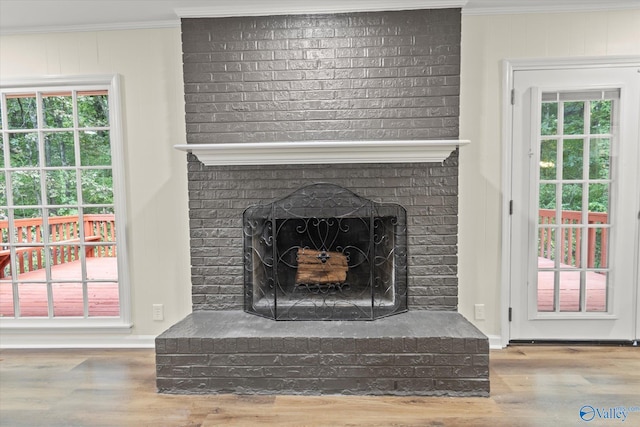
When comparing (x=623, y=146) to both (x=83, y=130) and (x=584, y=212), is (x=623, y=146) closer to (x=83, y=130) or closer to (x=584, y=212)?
(x=584, y=212)

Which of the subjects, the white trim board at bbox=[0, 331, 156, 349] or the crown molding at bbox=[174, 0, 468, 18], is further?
the white trim board at bbox=[0, 331, 156, 349]

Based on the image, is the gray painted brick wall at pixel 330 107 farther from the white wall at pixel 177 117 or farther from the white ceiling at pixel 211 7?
the white wall at pixel 177 117

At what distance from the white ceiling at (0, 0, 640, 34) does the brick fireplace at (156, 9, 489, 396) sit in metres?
0.06

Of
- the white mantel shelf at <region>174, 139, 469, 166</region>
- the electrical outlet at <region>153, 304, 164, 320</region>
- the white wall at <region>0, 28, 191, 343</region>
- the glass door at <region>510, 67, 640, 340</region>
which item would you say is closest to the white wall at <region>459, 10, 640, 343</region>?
the glass door at <region>510, 67, 640, 340</region>

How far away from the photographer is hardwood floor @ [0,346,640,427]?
1.88 metres

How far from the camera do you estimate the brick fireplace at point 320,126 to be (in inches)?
97.2

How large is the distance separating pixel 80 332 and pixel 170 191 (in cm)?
124

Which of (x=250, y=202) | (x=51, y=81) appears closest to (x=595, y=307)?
(x=250, y=202)

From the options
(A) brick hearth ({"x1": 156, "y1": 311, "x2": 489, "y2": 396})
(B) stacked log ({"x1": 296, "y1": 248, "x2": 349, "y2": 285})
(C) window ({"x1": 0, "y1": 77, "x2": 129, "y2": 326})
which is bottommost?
(A) brick hearth ({"x1": 156, "y1": 311, "x2": 489, "y2": 396})

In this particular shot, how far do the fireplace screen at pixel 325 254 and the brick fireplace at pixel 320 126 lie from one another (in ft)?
0.23

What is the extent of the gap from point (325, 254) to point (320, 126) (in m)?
0.86

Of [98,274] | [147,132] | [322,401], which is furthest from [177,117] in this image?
[98,274]

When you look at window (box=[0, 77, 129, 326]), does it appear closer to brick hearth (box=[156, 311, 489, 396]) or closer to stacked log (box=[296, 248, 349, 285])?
brick hearth (box=[156, 311, 489, 396])

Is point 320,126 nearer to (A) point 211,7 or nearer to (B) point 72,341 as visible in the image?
(A) point 211,7
